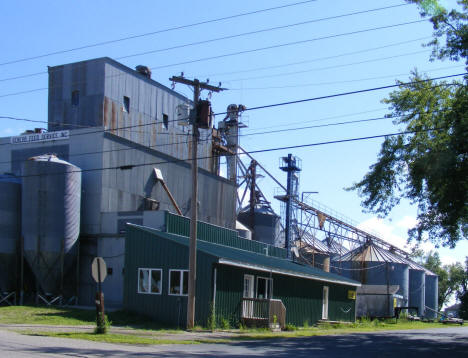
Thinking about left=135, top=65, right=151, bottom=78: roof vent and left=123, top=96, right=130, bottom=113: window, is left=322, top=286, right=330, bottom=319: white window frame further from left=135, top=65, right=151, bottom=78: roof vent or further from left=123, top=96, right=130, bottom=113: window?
left=135, top=65, right=151, bottom=78: roof vent

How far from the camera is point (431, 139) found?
26328mm

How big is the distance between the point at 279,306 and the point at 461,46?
1457 centimetres

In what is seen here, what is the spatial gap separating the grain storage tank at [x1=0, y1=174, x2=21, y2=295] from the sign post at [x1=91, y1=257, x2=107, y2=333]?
49.4ft

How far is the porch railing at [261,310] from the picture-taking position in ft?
93.5

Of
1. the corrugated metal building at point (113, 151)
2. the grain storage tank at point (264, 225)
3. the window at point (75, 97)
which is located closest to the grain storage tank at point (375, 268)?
the grain storage tank at point (264, 225)

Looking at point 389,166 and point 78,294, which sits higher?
point 389,166

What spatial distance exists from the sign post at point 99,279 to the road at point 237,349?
6.90ft

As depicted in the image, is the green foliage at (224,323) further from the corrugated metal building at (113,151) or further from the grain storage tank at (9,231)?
the grain storage tank at (9,231)

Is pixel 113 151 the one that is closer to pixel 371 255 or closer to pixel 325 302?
pixel 325 302

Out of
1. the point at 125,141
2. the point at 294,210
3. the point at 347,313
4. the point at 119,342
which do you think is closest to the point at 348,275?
the point at 294,210

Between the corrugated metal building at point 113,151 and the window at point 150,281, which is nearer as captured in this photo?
the window at point 150,281

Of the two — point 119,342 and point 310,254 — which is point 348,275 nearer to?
point 310,254

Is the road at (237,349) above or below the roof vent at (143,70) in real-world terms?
below

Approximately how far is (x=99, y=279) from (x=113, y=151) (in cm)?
1906
